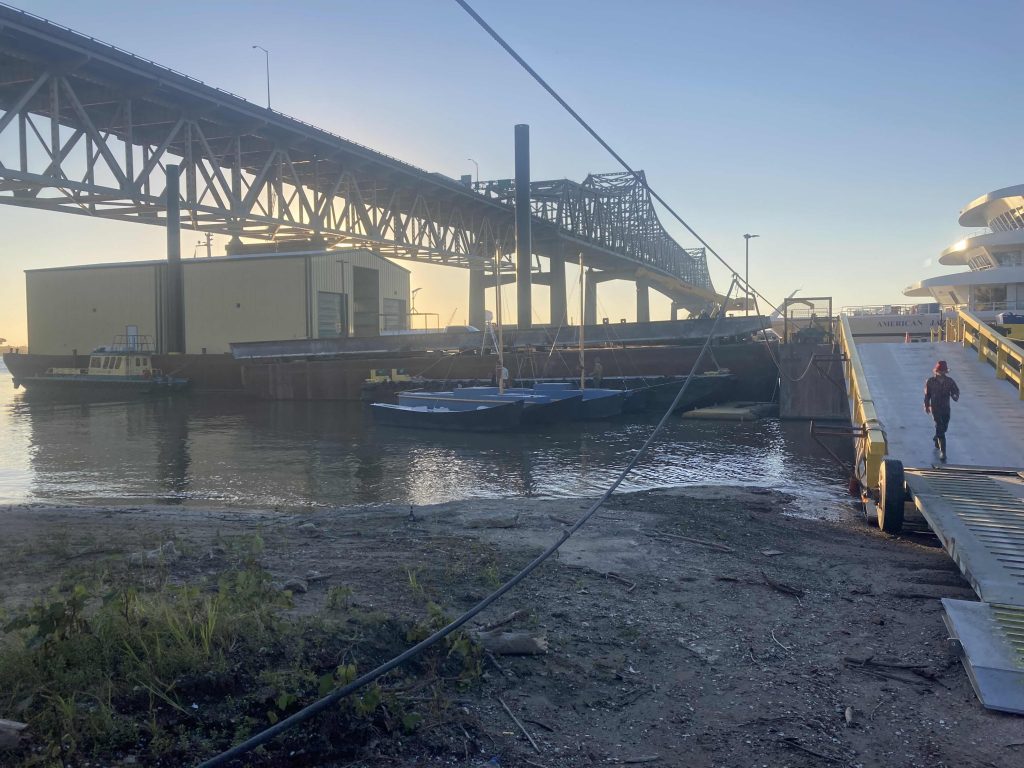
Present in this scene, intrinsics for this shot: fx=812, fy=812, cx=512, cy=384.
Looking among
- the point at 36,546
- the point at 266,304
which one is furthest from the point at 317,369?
the point at 36,546

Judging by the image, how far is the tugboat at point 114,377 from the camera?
49.2 metres

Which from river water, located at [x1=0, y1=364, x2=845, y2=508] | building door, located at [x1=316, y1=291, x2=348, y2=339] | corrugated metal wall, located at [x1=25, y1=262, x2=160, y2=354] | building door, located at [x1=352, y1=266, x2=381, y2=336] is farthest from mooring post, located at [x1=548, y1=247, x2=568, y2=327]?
river water, located at [x1=0, y1=364, x2=845, y2=508]

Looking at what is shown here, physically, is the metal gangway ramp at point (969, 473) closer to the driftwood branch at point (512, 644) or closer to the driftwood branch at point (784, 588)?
the driftwood branch at point (784, 588)

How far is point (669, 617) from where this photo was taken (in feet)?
21.3

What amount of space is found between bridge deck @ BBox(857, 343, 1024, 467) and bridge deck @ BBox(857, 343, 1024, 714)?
0.02m

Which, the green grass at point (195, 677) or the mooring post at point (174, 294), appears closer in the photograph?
the green grass at point (195, 677)

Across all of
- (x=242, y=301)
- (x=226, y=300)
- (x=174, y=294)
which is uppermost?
(x=174, y=294)

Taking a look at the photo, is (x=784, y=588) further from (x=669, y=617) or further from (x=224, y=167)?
(x=224, y=167)

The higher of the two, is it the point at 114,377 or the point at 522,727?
the point at 114,377

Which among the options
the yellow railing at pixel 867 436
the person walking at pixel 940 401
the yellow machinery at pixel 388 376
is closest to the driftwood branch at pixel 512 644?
the yellow railing at pixel 867 436

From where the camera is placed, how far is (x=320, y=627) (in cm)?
529

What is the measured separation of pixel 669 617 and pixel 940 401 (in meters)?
7.91

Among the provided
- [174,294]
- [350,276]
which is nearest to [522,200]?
[350,276]

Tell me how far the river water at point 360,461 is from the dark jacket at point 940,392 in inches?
102
